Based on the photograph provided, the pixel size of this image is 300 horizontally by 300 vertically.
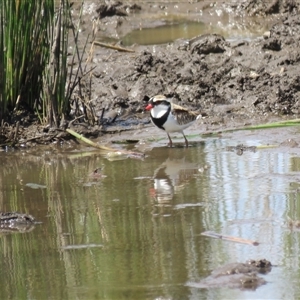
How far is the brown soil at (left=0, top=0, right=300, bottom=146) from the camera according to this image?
8.94 metres

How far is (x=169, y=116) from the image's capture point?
8203 mm

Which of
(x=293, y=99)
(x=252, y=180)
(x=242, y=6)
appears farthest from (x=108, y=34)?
(x=252, y=180)

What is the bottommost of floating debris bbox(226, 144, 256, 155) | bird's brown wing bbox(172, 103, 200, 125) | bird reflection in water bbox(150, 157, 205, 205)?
bird reflection in water bbox(150, 157, 205, 205)

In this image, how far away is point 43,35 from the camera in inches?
Answer: 329

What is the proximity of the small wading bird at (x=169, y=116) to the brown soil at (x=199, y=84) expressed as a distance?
583mm

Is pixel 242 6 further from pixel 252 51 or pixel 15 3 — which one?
pixel 15 3

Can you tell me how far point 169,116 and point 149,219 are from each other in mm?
2464

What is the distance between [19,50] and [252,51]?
11.5 ft

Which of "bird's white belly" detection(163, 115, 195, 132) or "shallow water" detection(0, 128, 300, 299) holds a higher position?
"bird's white belly" detection(163, 115, 195, 132)

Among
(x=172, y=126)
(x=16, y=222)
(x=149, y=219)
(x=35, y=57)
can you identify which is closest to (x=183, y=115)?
(x=172, y=126)

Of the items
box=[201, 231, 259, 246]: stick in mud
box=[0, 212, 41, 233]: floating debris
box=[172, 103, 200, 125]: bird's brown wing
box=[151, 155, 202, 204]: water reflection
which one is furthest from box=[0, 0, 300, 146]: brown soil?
box=[201, 231, 259, 246]: stick in mud

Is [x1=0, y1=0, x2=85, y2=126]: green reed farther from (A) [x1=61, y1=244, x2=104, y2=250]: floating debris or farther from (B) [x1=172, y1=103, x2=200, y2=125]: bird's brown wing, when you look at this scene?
(A) [x1=61, y1=244, x2=104, y2=250]: floating debris

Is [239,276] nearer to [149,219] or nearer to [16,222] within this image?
[149,219]

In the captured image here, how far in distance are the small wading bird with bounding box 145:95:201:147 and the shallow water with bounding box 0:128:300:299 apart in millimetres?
218
